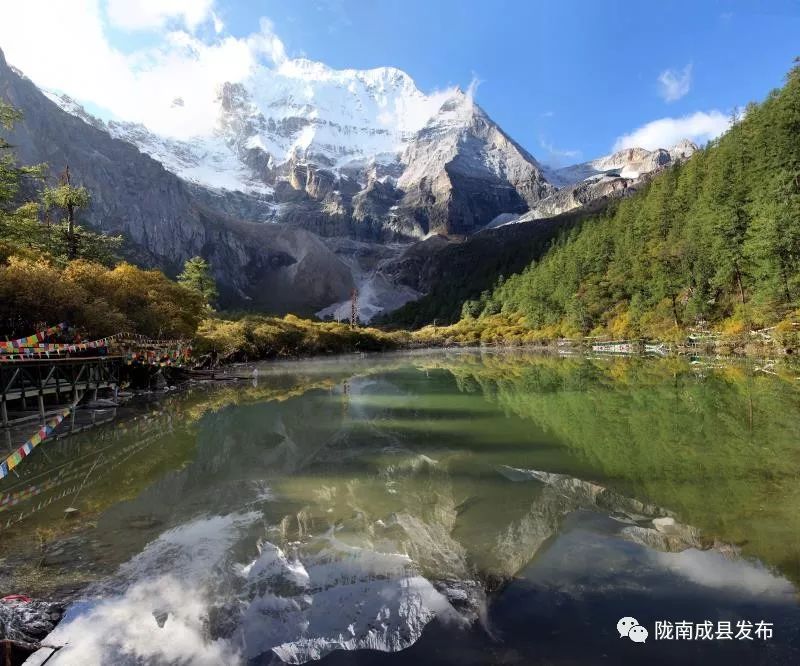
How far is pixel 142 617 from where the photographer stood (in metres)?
5.33

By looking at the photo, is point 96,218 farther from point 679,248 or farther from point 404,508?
point 404,508

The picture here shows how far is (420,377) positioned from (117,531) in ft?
95.6

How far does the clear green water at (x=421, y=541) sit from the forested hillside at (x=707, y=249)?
30.2 m

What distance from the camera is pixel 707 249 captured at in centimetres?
5072

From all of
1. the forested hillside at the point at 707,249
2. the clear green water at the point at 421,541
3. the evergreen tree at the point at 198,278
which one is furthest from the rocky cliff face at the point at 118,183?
the clear green water at the point at 421,541

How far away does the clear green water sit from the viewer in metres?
4.80

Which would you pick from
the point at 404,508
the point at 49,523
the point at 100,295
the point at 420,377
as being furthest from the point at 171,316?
the point at 404,508

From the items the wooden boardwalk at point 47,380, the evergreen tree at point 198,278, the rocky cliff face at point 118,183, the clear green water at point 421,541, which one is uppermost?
the rocky cliff face at point 118,183

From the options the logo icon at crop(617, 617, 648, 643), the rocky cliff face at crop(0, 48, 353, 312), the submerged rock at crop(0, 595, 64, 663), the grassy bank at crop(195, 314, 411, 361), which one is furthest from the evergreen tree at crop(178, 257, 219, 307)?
the rocky cliff face at crop(0, 48, 353, 312)

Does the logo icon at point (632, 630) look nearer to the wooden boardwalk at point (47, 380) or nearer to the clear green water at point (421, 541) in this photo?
the clear green water at point (421, 541)

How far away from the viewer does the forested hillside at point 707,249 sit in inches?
1517

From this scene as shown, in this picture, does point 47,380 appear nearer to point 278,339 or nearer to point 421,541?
point 421,541

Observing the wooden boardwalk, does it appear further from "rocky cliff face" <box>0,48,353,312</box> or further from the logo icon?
"rocky cliff face" <box>0,48,353,312</box>

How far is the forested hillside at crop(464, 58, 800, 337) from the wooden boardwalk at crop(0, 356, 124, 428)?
4369 cm
